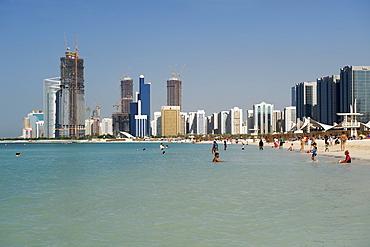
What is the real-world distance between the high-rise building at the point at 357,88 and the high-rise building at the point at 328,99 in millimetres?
10776

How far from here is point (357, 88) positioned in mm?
155000

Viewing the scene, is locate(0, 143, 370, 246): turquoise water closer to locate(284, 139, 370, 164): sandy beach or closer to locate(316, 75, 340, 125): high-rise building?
locate(284, 139, 370, 164): sandy beach

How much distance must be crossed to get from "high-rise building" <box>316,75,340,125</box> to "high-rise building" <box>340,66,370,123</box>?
1078 centimetres

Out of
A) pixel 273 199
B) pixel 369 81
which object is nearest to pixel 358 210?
pixel 273 199

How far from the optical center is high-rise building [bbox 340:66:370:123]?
154 meters

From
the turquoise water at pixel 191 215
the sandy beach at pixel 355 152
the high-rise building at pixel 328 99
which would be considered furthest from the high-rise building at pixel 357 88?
the turquoise water at pixel 191 215

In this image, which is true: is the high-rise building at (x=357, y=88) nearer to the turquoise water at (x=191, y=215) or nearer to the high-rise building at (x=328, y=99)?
the high-rise building at (x=328, y=99)

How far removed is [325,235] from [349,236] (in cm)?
58

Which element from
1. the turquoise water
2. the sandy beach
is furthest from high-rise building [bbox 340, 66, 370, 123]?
the turquoise water

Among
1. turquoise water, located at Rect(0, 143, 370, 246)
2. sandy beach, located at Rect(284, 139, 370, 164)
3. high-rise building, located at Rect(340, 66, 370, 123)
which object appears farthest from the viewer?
high-rise building, located at Rect(340, 66, 370, 123)

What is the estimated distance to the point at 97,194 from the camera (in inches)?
717

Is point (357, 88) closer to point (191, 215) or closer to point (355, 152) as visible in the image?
point (355, 152)

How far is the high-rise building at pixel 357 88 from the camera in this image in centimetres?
15362

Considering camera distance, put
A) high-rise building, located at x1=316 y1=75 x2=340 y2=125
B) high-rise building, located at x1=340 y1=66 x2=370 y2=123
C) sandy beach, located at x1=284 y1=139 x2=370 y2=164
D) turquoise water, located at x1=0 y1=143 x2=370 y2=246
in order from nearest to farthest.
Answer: turquoise water, located at x1=0 y1=143 x2=370 y2=246, sandy beach, located at x1=284 y1=139 x2=370 y2=164, high-rise building, located at x1=340 y1=66 x2=370 y2=123, high-rise building, located at x1=316 y1=75 x2=340 y2=125
